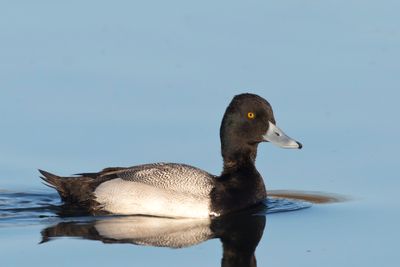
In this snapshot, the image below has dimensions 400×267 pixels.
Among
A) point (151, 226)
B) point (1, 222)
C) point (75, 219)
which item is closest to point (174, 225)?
point (151, 226)

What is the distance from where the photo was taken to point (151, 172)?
12.5 meters

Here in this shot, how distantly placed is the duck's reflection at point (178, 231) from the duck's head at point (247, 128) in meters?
0.94

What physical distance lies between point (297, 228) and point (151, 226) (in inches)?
63.8

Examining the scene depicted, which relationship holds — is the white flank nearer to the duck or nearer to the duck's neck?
the duck

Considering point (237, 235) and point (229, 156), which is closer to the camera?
point (237, 235)

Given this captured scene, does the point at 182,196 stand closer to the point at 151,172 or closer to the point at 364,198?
the point at 151,172

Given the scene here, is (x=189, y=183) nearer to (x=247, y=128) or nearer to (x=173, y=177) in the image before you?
(x=173, y=177)

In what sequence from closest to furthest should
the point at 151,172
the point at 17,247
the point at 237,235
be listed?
the point at 17,247 → the point at 237,235 → the point at 151,172

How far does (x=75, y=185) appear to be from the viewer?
1263cm

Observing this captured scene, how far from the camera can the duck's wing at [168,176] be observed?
1241cm

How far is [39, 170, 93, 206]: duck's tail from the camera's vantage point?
41.3ft

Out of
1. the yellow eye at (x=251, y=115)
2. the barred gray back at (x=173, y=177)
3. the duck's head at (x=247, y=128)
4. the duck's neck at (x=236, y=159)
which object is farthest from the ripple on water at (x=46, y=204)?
the yellow eye at (x=251, y=115)

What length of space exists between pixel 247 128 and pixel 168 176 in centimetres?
123

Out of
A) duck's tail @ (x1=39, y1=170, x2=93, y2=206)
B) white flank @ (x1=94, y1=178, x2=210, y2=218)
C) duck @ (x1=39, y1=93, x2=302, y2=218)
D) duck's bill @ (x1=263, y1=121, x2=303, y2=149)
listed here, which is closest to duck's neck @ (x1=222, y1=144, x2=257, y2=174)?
duck @ (x1=39, y1=93, x2=302, y2=218)
